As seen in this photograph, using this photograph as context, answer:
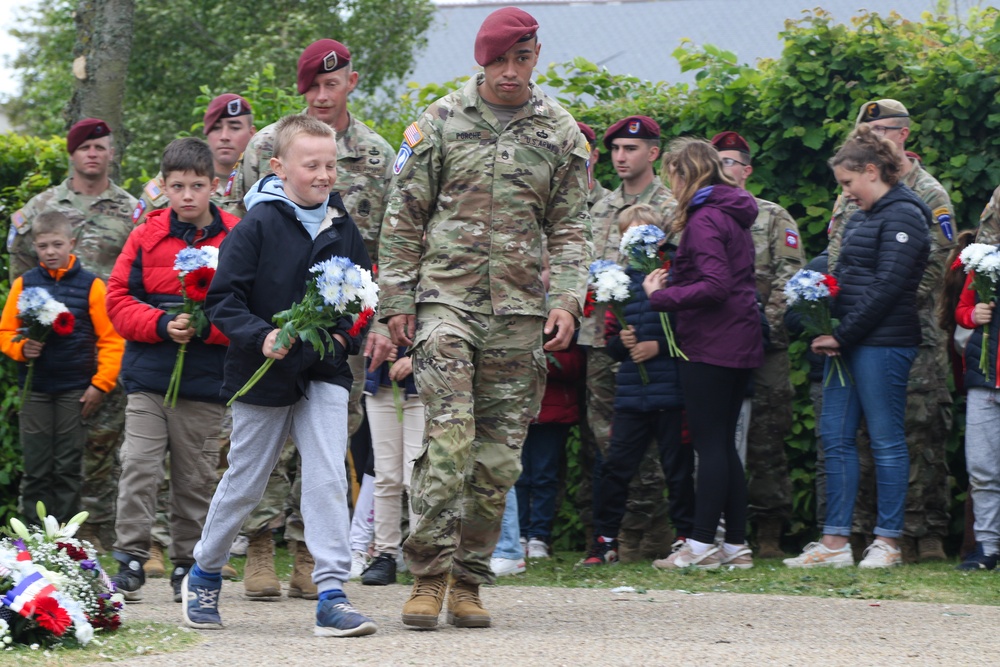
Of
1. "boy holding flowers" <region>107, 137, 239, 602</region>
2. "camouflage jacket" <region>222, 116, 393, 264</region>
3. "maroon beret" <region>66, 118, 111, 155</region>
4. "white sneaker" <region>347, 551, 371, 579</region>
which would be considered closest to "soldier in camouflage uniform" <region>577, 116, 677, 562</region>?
"white sneaker" <region>347, 551, 371, 579</region>

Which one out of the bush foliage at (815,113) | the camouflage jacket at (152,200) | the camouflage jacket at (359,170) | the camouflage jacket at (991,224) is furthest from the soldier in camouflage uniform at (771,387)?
the camouflage jacket at (152,200)

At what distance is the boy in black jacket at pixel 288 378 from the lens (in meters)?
5.31

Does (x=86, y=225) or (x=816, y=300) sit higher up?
(x=86, y=225)

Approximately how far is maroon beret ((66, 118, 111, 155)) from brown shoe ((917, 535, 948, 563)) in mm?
5724

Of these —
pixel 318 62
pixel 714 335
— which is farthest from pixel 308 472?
pixel 714 335

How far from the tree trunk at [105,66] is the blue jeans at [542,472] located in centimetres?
401

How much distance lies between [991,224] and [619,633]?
3.68 meters

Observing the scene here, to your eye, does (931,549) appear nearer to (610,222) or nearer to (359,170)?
(610,222)

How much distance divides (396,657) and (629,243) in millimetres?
3940

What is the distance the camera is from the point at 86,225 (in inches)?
355

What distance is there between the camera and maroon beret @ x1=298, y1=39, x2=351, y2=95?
720cm

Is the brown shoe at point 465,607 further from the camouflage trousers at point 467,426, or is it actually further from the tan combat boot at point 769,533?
the tan combat boot at point 769,533

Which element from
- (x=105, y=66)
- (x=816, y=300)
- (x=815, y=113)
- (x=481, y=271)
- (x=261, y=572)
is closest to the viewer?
(x=481, y=271)

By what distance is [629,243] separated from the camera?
8156 millimetres
